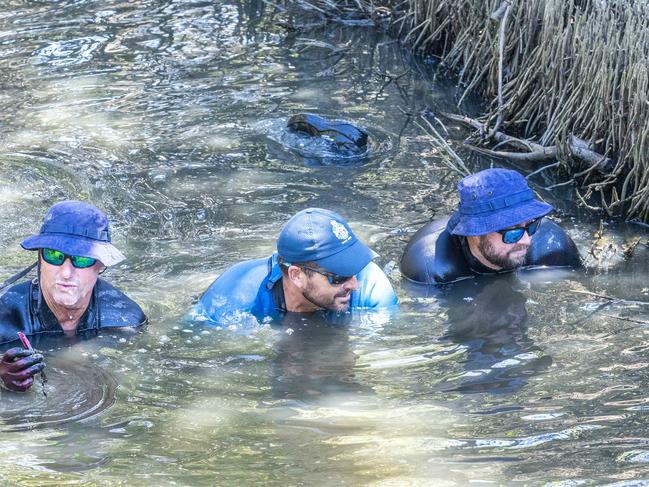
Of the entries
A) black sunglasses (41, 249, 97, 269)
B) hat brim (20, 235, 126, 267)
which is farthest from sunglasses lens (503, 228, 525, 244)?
black sunglasses (41, 249, 97, 269)

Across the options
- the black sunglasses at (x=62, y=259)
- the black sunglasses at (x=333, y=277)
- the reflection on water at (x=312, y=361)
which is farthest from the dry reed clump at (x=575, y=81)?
the black sunglasses at (x=62, y=259)

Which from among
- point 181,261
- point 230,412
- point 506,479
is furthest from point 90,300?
point 506,479

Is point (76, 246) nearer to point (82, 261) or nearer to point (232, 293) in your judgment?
point (82, 261)

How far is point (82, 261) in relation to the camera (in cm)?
645

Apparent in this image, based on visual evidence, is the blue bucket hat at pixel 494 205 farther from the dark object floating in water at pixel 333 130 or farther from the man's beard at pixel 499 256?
the dark object floating in water at pixel 333 130

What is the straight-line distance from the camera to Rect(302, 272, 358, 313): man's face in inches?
271

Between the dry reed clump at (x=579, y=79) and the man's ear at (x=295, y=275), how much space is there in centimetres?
315

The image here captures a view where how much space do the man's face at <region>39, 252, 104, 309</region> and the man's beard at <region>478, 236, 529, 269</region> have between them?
2.71 meters

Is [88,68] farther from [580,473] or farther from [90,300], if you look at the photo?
[580,473]

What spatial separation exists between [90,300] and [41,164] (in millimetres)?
3753

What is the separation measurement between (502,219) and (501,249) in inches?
12.7

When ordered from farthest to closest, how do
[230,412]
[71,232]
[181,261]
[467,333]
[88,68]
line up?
1. [88,68]
2. [181,261]
3. [467,333]
4. [71,232]
5. [230,412]

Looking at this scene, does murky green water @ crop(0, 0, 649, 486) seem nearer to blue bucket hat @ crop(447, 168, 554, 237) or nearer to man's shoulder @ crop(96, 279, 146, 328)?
man's shoulder @ crop(96, 279, 146, 328)

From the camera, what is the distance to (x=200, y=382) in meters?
6.54
